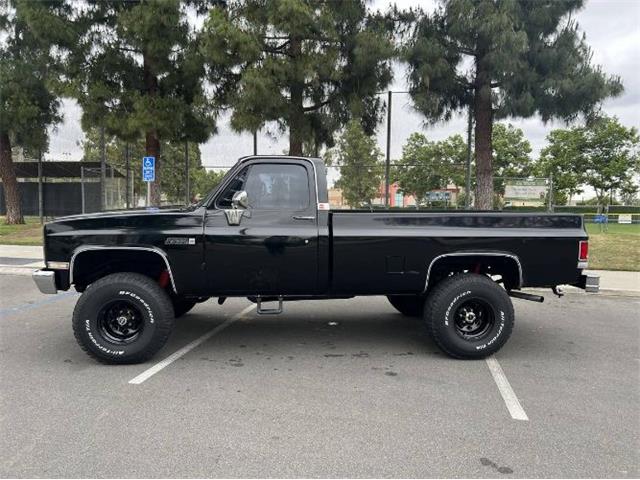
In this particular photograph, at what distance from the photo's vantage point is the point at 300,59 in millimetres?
11992

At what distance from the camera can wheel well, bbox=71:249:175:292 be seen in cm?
505

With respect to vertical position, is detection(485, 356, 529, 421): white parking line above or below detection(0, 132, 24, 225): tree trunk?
below

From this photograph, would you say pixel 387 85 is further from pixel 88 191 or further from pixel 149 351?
pixel 88 191

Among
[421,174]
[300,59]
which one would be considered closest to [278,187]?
[300,59]

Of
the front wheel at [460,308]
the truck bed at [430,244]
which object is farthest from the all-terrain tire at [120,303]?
the front wheel at [460,308]

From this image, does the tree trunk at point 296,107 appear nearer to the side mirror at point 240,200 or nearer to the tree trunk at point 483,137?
the tree trunk at point 483,137

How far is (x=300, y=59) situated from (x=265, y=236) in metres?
8.13

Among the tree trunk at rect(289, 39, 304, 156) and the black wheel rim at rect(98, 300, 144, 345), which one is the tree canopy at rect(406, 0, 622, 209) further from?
the black wheel rim at rect(98, 300, 144, 345)

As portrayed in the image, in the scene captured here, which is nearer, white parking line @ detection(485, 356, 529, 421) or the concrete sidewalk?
white parking line @ detection(485, 356, 529, 421)

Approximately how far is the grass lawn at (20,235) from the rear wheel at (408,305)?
12.0 meters

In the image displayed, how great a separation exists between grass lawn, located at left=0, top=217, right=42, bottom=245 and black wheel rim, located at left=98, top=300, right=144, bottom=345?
11455 mm

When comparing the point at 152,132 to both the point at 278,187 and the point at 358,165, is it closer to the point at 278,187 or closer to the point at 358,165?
the point at 358,165

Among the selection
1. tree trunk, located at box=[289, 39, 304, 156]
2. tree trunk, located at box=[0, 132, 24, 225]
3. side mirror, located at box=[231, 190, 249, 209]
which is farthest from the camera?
tree trunk, located at box=[0, 132, 24, 225]

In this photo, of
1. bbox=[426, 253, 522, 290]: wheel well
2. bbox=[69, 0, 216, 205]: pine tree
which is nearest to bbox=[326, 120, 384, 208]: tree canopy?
bbox=[69, 0, 216, 205]: pine tree
